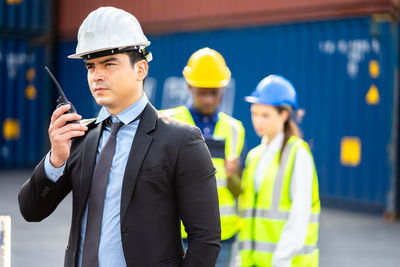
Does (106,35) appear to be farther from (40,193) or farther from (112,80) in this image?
(40,193)

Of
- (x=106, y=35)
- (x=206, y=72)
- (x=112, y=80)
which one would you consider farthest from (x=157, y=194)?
(x=206, y=72)

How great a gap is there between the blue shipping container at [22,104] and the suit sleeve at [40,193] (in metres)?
14.1

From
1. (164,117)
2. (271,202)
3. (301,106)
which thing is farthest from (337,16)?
(164,117)

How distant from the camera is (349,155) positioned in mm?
10352

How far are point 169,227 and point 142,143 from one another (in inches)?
10.5

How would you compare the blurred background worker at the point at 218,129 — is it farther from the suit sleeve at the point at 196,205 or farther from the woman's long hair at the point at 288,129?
the suit sleeve at the point at 196,205

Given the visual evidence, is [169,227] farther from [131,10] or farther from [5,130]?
[5,130]

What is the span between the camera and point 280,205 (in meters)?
3.12

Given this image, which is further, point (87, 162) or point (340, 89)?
point (340, 89)

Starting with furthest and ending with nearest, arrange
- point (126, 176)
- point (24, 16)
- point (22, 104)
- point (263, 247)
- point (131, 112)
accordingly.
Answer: point (22, 104), point (24, 16), point (263, 247), point (131, 112), point (126, 176)

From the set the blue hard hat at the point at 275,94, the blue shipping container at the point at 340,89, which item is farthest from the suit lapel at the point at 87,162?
the blue shipping container at the point at 340,89

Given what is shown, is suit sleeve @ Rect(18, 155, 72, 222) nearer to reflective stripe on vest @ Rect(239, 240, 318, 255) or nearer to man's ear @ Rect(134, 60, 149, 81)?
man's ear @ Rect(134, 60, 149, 81)

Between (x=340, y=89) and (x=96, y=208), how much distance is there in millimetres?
8845

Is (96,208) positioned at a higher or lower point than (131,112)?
lower
